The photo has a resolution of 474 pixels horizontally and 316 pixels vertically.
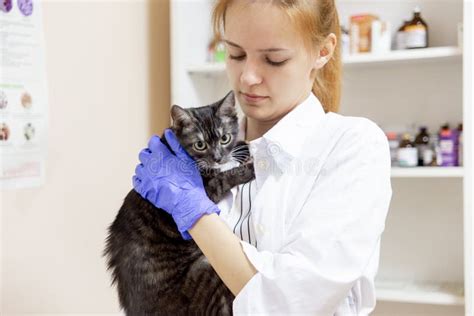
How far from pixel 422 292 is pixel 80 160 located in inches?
53.6

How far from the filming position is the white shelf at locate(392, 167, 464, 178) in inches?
80.4

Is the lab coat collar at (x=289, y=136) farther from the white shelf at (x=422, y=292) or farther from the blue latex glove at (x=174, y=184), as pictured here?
the white shelf at (x=422, y=292)

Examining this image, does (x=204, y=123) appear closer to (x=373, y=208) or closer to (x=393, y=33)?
(x=373, y=208)

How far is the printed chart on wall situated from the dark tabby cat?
18.3 inches

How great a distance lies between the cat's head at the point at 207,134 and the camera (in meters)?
1.33

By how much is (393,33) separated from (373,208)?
59.2 inches

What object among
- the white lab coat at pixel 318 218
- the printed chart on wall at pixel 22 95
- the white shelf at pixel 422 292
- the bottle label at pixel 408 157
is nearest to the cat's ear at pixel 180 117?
the white lab coat at pixel 318 218

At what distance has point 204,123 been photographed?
1360mm

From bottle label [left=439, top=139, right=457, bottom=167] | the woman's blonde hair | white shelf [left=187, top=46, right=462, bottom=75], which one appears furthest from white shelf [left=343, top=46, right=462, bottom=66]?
the woman's blonde hair

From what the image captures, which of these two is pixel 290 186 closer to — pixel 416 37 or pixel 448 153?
pixel 448 153

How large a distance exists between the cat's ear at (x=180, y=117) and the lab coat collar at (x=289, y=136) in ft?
0.59

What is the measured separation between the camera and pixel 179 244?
1.26 metres

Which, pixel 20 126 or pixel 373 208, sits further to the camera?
pixel 20 126

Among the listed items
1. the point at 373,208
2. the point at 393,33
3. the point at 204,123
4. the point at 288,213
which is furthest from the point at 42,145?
the point at 393,33
